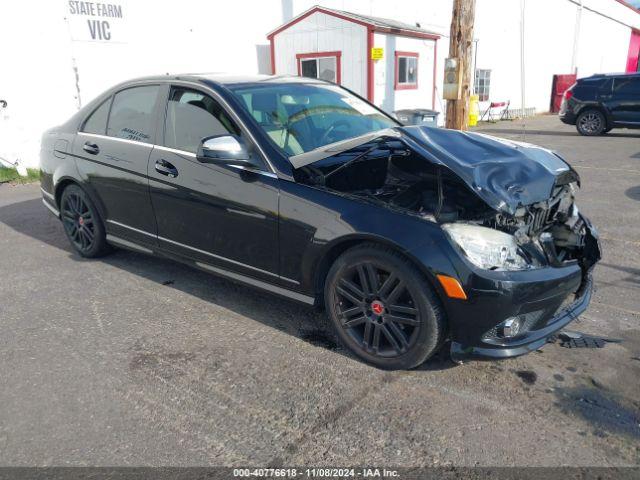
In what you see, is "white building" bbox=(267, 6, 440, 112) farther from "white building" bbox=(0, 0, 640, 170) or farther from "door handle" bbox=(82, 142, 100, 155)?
"door handle" bbox=(82, 142, 100, 155)

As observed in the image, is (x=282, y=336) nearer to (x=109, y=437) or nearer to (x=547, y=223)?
(x=109, y=437)

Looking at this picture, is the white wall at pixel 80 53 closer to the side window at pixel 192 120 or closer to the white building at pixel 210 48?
the white building at pixel 210 48

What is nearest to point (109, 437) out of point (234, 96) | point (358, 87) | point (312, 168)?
point (312, 168)

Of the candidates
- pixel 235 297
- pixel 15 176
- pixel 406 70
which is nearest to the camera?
pixel 235 297

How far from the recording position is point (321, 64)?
13695 millimetres

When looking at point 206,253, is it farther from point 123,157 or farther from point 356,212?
point 356,212

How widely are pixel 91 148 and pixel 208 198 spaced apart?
161 centimetres

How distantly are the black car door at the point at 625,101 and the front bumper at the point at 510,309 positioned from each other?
498 inches

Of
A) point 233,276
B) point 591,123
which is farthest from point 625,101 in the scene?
point 233,276

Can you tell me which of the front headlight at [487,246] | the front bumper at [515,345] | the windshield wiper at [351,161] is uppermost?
the windshield wiper at [351,161]

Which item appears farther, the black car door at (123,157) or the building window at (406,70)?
the building window at (406,70)

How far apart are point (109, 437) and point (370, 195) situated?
1.87 meters

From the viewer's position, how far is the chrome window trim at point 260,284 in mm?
3260

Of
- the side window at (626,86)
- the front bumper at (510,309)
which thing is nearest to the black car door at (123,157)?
the front bumper at (510,309)
